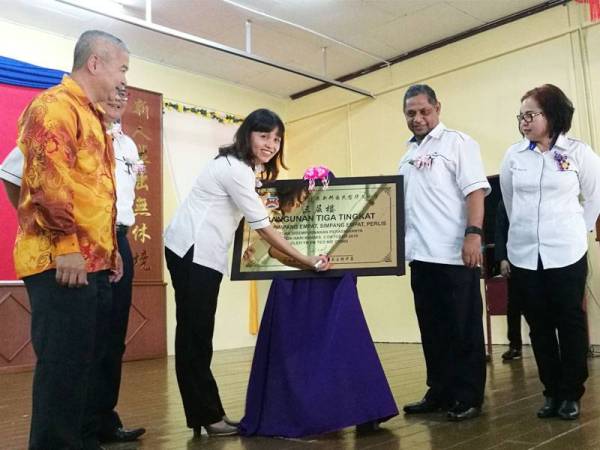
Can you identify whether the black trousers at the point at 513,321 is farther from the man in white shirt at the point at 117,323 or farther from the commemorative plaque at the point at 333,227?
the man in white shirt at the point at 117,323

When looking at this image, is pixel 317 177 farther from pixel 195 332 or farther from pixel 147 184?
pixel 147 184

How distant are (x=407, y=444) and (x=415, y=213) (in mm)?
957

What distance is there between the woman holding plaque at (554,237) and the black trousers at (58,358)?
1.72 metres

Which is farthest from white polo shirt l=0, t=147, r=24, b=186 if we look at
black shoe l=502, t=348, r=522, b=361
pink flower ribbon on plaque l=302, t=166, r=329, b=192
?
black shoe l=502, t=348, r=522, b=361

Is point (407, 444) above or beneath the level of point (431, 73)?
beneath

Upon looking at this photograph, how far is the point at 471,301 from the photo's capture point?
2.40m

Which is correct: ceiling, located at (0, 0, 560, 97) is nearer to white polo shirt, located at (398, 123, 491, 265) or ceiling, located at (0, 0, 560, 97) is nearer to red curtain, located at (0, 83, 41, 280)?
red curtain, located at (0, 83, 41, 280)

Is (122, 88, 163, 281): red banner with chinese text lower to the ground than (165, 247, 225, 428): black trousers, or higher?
higher

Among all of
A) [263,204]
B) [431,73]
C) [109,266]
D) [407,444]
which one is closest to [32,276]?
[109,266]

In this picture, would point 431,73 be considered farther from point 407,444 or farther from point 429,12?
point 407,444

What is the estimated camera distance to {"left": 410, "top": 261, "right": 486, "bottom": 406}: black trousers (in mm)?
2350

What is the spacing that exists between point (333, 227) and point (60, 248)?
1.18 metres

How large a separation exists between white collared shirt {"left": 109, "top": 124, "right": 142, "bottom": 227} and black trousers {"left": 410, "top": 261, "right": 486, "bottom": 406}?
1205mm

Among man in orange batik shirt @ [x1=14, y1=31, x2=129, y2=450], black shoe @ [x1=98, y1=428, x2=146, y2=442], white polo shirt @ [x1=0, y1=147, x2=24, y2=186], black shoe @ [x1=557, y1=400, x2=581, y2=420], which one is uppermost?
white polo shirt @ [x1=0, y1=147, x2=24, y2=186]
